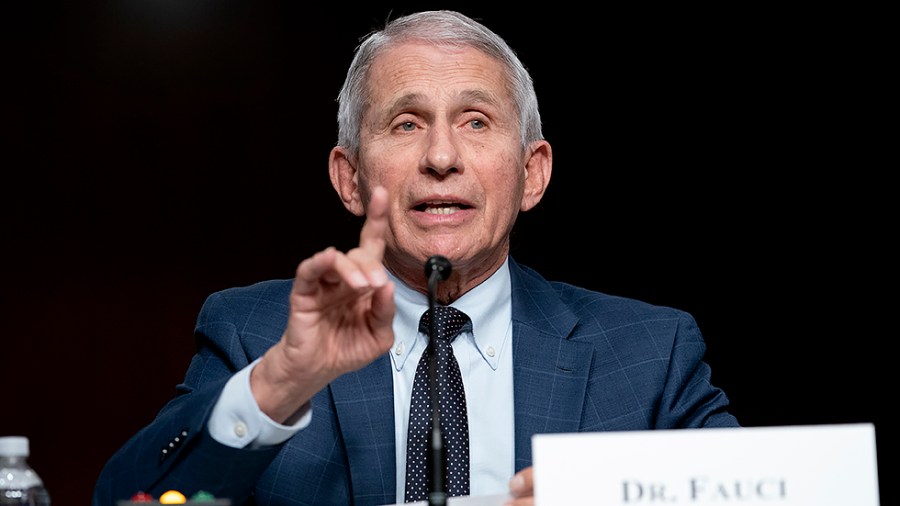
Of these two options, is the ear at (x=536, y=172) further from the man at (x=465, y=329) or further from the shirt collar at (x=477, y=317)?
the shirt collar at (x=477, y=317)

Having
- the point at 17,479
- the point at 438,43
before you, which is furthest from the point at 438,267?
the point at 438,43

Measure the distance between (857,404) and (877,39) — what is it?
3.66 ft

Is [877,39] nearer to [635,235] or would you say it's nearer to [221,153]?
[635,235]

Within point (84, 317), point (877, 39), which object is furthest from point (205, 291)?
point (877, 39)

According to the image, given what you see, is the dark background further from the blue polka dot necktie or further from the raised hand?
the raised hand

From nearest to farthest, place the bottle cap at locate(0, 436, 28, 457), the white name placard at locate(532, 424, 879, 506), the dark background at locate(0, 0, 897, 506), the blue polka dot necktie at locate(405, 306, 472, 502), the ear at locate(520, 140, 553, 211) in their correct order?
the white name placard at locate(532, 424, 879, 506) < the bottle cap at locate(0, 436, 28, 457) < the blue polka dot necktie at locate(405, 306, 472, 502) < the ear at locate(520, 140, 553, 211) < the dark background at locate(0, 0, 897, 506)

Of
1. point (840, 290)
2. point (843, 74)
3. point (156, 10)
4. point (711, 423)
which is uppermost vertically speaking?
point (156, 10)

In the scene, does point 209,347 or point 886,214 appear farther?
point 886,214

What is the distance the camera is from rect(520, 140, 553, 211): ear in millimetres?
2168

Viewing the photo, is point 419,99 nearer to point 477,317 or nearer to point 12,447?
point 477,317

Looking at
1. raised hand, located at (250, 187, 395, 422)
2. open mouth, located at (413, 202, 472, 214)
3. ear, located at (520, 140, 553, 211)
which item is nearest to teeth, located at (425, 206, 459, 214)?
open mouth, located at (413, 202, 472, 214)

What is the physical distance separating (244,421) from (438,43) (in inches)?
32.5

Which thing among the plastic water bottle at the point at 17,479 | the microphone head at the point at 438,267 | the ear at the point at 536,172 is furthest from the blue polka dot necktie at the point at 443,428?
the plastic water bottle at the point at 17,479

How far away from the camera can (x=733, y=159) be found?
3770 millimetres
